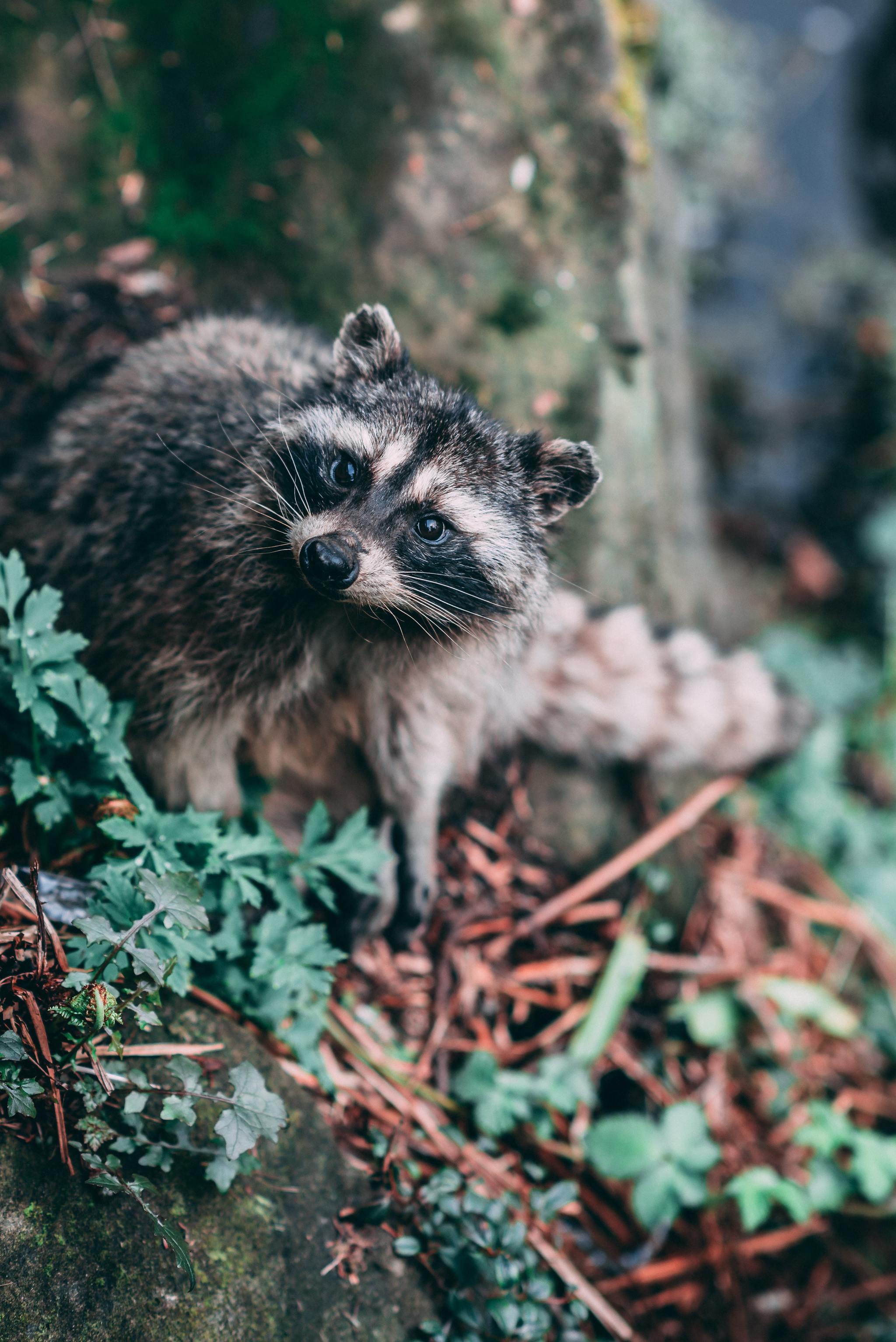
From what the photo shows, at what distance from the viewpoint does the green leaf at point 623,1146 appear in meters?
2.69

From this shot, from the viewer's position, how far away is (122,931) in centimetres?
192

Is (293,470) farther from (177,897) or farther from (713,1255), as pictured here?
(713,1255)

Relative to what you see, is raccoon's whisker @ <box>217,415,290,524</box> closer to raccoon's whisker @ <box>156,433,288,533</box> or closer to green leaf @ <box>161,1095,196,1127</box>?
raccoon's whisker @ <box>156,433,288,533</box>

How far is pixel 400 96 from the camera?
349cm

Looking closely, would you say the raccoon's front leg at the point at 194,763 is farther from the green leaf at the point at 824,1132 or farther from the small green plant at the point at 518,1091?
the green leaf at the point at 824,1132

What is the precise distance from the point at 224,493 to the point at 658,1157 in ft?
7.94

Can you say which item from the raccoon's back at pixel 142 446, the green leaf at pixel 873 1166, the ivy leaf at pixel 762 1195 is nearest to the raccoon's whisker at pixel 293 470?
the raccoon's back at pixel 142 446

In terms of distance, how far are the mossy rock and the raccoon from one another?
82cm

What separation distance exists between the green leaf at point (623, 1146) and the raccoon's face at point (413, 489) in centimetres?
163

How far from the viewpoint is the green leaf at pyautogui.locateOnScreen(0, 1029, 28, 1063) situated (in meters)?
1.71

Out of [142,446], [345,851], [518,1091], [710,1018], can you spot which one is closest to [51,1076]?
[345,851]

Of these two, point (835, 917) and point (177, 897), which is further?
point (835, 917)

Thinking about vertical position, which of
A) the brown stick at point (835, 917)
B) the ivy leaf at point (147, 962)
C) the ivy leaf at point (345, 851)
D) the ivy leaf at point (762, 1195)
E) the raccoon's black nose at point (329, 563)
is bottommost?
the ivy leaf at point (762, 1195)

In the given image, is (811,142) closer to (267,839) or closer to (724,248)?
(724,248)
